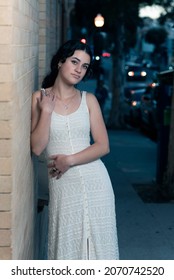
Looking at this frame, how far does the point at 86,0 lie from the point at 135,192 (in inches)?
641

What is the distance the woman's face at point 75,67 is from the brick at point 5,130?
1.27 metres

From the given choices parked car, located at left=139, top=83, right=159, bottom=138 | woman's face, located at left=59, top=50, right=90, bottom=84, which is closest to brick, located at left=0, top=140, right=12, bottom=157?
woman's face, located at left=59, top=50, right=90, bottom=84

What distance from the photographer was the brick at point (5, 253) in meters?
3.50

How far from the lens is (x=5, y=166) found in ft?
11.2

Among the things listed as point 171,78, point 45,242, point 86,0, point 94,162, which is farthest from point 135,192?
point 86,0

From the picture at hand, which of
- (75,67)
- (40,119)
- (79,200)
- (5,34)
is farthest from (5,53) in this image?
(79,200)

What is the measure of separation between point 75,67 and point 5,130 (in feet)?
4.29

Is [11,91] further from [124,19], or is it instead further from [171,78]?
[124,19]

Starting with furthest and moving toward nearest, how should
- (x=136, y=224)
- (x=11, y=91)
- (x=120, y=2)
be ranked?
(x=120, y=2) < (x=136, y=224) < (x=11, y=91)

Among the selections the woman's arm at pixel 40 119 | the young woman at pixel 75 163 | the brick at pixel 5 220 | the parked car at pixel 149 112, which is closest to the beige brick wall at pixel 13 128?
the brick at pixel 5 220

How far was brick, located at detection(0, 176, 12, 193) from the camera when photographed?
135 inches

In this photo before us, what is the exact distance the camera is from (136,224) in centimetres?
927

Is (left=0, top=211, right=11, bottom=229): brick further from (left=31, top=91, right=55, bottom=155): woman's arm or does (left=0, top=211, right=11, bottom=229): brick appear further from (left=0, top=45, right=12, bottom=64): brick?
(left=31, top=91, right=55, bottom=155): woman's arm

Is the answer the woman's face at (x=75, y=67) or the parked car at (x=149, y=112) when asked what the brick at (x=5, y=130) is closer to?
the woman's face at (x=75, y=67)
